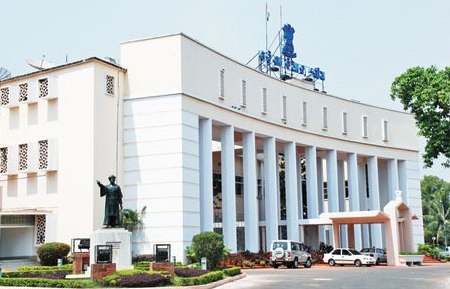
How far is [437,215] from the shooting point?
78.9m

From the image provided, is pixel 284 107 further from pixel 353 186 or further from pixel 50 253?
pixel 50 253

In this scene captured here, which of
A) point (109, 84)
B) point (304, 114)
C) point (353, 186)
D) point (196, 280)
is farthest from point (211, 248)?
point (353, 186)

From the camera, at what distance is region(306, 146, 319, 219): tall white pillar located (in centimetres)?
4588

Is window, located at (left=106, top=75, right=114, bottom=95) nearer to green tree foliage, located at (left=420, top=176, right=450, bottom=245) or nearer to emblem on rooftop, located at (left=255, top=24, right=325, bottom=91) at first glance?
emblem on rooftop, located at (left=255, top=24, right=325, bottom=91)

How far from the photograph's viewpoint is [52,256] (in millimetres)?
31328

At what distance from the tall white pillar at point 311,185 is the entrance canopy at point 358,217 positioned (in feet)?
9.84

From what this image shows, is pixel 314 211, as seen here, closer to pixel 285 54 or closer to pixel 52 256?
pixel 285 54

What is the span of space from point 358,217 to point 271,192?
597 cm

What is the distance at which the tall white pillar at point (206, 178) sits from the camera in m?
35.7

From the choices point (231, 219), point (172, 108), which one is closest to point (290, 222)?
point (231, 219)

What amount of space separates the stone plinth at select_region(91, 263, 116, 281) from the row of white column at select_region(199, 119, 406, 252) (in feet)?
46.2

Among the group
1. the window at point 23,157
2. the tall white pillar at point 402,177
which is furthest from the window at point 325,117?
the window at point 23,157

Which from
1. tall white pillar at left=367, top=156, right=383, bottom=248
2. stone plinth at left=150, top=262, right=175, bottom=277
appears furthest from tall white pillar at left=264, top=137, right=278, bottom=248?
stone plinth at left=150, top=262, right=175, bottom=277

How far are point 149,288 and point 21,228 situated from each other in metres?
17.4
